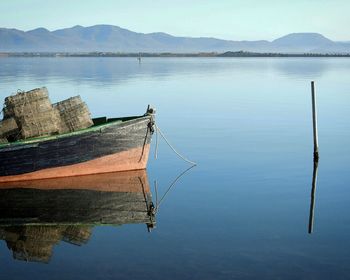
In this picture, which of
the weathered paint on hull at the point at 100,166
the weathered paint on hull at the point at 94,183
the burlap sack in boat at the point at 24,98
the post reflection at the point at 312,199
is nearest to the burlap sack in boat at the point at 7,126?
the burlap sack in boat at the point at 24,98

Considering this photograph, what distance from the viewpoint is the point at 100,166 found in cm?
1902

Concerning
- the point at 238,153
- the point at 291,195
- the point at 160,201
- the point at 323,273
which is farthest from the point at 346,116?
the point at 323,273

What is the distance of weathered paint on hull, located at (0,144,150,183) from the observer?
59.9ft

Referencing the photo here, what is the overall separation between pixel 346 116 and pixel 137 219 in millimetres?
23187

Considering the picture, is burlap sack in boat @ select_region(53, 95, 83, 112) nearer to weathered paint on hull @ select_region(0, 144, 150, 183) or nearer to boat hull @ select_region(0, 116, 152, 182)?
boat hull @ select_region(0, 116, 152, 182)

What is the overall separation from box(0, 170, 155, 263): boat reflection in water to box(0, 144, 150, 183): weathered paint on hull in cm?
19

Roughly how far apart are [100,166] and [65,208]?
12.0 feet

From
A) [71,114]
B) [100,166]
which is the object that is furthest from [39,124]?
[100,166]

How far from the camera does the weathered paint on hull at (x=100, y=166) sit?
1827 centimetres

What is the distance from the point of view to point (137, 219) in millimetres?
14641

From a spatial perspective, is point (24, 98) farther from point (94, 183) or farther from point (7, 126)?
point (94, 183)

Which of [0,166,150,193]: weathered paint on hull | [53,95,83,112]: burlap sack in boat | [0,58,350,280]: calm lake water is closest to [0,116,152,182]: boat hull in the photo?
[0,166,150,193]: weathered paint on hull

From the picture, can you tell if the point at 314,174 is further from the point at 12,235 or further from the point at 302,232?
the point at 12,235

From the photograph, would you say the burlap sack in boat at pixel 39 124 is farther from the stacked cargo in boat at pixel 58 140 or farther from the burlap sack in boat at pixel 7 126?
the burlap sack in boat at pixel 7 126
